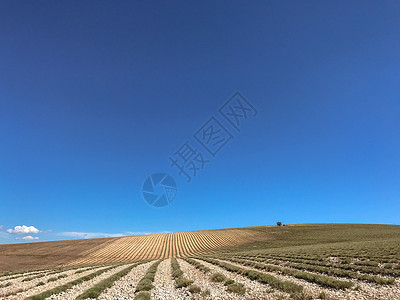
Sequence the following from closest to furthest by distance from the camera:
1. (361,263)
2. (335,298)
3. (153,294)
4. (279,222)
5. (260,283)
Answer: (335,298), (153,294), (260,283), (361,263), (279,222)

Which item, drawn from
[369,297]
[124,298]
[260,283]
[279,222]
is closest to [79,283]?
[124,298]

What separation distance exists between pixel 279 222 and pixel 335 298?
145m

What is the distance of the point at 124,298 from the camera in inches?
472

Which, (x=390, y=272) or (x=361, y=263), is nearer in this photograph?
(x=390, y=272)

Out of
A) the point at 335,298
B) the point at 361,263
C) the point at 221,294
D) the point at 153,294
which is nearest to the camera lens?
the point at 335,298

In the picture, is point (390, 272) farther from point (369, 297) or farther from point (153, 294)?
point (153, 294)

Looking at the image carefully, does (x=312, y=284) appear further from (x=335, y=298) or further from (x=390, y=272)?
(x=390, y=272)

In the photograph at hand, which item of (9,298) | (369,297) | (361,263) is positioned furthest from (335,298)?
(9,298)

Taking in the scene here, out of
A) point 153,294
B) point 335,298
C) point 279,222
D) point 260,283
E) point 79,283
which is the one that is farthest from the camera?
point 279,222

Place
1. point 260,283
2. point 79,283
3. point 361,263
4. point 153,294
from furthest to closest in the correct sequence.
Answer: point 361,263 → point 79,283 → point 260,283 → point 153,294

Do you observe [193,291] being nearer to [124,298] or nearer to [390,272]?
[124,298]

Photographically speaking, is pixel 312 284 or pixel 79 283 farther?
pixel 79 283

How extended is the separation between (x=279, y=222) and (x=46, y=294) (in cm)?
14759

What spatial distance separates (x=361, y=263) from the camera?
19.6 meters
